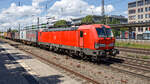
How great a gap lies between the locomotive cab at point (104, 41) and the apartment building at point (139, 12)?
212ft

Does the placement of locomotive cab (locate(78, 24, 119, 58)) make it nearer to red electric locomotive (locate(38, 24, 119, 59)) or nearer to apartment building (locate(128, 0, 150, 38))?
red electric locomotive (locate(38, 24, 119, 59))

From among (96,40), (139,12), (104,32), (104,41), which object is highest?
(139,12)

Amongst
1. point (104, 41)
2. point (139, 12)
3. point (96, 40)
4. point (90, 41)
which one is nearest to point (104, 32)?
point (104, 41)

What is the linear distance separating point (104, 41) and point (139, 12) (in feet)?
237

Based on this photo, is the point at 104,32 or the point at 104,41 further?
the point at 104,32

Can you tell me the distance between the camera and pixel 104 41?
1192cm

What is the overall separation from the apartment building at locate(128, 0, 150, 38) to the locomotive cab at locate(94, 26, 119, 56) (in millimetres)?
64548

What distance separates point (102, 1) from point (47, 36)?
19.7 m

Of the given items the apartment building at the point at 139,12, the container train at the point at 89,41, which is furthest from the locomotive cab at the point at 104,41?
the apartment building at the point at 139,12

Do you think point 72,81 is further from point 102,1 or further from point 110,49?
point 102,1

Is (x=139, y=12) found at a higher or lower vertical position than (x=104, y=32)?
higher

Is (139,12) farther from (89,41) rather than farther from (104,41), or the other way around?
(89,41)

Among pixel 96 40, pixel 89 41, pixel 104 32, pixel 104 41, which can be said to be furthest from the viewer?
pixel 104 32

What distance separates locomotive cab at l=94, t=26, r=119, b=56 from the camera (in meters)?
11.6
